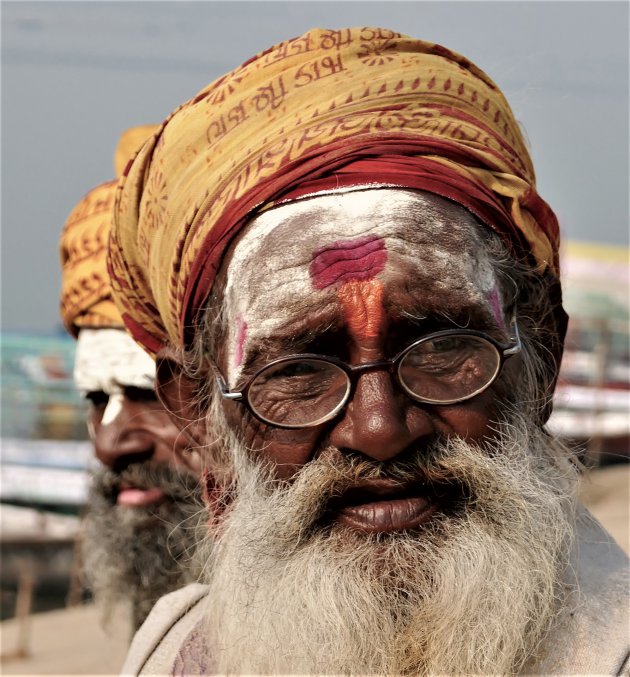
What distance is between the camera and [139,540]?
12.7 feet

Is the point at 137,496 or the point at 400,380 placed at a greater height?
the point at 400,380

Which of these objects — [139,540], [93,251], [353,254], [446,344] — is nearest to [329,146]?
[353,254]

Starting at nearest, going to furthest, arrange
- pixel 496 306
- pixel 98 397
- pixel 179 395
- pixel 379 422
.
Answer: pixel 379 422 → pixel 496 306 → pixel 179 395 → pixel 98 397

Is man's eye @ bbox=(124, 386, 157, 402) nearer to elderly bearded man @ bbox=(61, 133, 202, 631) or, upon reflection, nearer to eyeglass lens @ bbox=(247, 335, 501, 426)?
elderly bearded man @ bbox=(61, 133, 202, 631)

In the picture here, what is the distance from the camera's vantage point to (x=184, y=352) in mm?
2484

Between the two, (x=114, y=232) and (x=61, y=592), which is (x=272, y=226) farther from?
(x=61, y=592)

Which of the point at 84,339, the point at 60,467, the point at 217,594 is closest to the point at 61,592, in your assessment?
the point at 60,467

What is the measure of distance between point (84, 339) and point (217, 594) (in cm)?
173

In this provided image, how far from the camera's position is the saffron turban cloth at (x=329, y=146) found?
2.13m

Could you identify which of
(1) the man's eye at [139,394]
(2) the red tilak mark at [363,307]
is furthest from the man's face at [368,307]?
(1) the man's eye at [139,394]

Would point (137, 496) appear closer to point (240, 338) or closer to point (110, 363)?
point (110, 363)

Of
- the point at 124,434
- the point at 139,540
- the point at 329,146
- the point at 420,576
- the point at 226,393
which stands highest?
the point at 329,146

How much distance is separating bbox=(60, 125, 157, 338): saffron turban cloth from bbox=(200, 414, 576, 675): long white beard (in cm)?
169

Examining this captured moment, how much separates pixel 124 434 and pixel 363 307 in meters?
1.91
